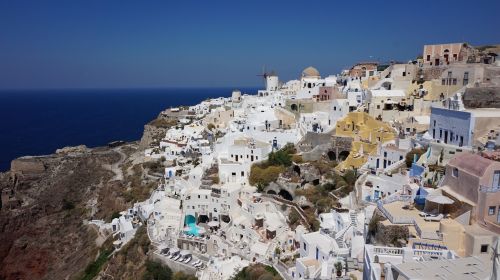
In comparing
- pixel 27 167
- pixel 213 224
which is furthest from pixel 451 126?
pixel 27 167

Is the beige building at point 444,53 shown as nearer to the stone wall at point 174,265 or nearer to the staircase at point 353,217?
the staircase at point 353,217

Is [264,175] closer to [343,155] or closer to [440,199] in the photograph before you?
[343,155]

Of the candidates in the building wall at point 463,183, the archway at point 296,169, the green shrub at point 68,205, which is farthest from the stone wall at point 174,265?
the green shrub at point 68,205

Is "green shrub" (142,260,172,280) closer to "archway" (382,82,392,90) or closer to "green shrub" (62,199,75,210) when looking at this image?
"archway" (382,82,392,90)

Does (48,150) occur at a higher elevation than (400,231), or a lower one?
lower

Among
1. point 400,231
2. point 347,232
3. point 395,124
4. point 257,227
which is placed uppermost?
point 395,124

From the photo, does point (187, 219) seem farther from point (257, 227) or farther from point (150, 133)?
point (150, 133)

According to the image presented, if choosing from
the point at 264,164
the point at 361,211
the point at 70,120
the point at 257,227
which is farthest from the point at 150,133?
the point at 70,120
